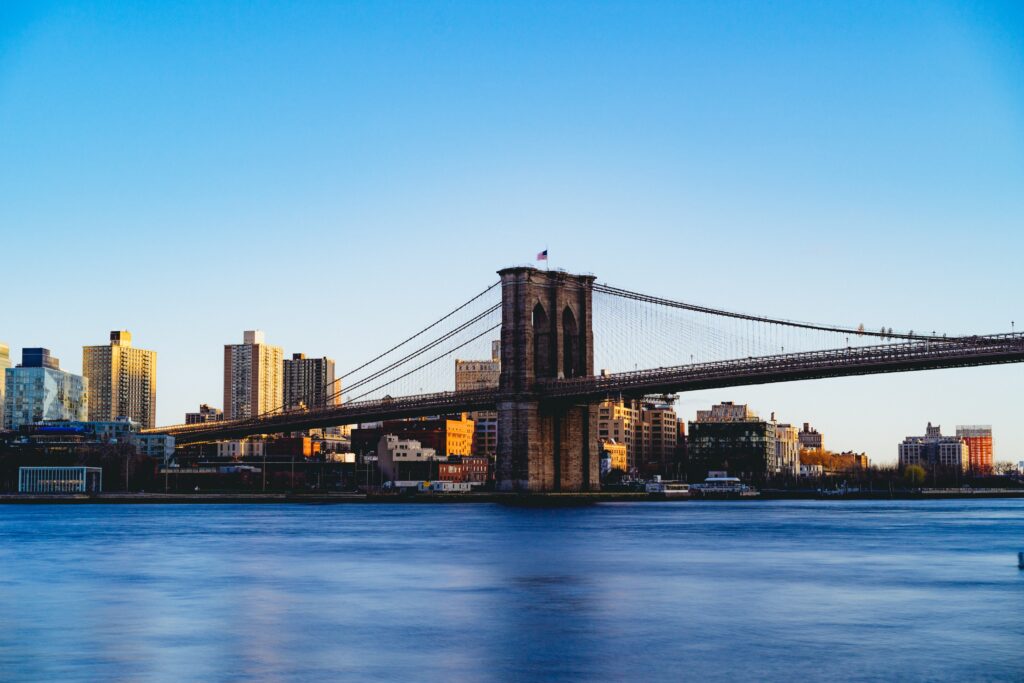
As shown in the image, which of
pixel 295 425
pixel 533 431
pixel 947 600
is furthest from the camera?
pixel 295 425

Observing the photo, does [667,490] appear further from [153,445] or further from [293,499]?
[153,445]

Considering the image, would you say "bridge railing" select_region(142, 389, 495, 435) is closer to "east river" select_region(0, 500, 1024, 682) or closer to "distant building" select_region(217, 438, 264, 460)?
"east river" select_region(0, 500, 1024, 682)

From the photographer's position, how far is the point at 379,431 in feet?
490

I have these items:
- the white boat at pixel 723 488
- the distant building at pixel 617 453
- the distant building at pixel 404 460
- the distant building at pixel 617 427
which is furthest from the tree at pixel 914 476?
the distant building at pixel 404 460

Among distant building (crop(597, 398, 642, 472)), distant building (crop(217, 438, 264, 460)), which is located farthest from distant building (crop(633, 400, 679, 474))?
distant building (crop(217, 438, 264, 460))

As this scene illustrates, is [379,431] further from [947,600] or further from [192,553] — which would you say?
[947,600]

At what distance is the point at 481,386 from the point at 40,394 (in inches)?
3242

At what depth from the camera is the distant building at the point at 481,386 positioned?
5802 inches

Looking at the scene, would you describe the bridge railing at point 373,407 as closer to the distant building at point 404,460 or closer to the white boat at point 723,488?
the distant building at point 404,460

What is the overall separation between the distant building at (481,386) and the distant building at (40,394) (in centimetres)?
6031

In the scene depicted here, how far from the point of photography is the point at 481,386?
13675 cm

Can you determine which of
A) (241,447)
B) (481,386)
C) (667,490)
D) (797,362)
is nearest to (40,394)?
(241,447)

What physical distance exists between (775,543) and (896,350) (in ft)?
74.2

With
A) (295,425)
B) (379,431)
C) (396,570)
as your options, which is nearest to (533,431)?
(295,425)
